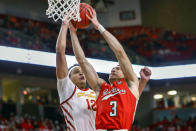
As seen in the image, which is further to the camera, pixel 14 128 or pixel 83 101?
pixel 14 128

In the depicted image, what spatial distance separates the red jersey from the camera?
140 inches

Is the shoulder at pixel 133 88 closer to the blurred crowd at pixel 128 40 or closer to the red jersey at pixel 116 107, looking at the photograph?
the red jersey at pixel 116 107

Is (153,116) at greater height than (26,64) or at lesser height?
lesser

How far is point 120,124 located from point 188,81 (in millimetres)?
15427

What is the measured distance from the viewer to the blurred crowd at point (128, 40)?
14.8 metres

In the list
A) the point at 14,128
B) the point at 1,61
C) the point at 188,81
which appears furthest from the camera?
the point at 188,81

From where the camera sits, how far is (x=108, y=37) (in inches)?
149

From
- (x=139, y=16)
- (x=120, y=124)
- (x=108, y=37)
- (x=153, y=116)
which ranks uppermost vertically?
(x=139, y=16)

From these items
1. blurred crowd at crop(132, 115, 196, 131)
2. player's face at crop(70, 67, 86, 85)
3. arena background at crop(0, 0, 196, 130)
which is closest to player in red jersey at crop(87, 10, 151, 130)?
player's face at crop(70, 67, 86, 85)

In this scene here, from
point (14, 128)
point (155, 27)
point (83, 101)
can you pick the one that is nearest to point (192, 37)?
point (155, 27)

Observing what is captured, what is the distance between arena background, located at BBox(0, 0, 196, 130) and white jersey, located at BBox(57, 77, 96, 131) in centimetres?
691

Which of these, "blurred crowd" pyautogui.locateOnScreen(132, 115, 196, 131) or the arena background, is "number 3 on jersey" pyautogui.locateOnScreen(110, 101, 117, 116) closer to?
the arena background

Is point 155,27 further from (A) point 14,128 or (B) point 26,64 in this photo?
(A) point 14,128

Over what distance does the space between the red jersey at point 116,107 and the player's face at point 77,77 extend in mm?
783
